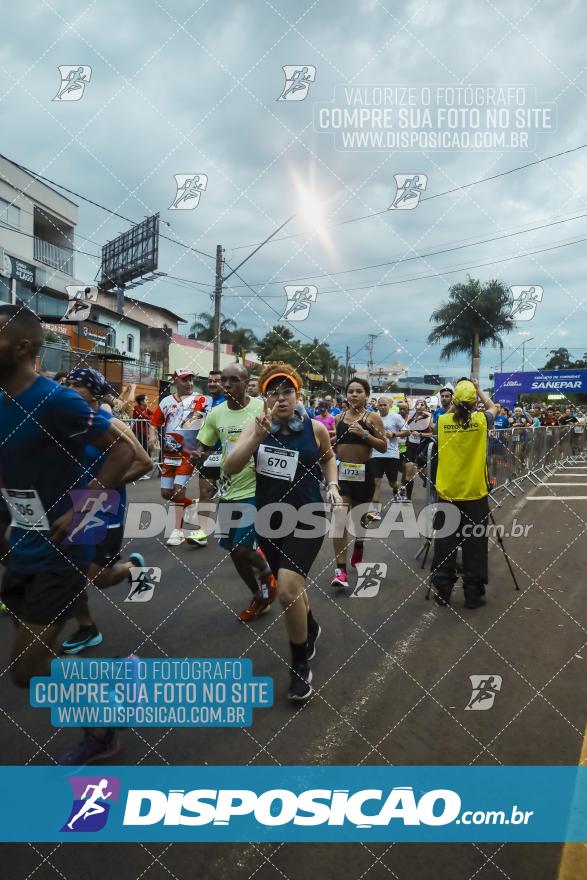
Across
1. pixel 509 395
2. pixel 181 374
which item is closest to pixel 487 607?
pixel 181 374

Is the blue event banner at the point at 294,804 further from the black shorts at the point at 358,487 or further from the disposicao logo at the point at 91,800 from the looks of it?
the black shorts at the point at 358,487

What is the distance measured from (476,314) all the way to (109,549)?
14924 mm

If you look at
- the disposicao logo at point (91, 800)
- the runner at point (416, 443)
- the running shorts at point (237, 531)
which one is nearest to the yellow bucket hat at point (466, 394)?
the running shorts at point (237, 531)

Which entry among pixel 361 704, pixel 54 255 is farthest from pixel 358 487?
pixel 54 255

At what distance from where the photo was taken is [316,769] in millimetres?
2773

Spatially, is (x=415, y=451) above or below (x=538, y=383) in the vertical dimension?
below

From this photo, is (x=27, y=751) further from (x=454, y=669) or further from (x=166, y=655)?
(x=454, y=669)

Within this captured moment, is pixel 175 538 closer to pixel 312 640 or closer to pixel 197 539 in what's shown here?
pixel 197 539

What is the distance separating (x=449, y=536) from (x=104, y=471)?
3.62 meters

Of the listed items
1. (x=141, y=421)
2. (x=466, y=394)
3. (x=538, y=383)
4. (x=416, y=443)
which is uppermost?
(x=538, y=383)

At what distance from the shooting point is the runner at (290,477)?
11.3 ft

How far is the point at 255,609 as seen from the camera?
15.6ft

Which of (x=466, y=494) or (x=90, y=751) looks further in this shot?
(x=466, y=494)

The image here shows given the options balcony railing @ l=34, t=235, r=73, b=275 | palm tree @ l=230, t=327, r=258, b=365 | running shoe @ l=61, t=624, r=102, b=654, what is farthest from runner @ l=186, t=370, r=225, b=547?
palm tree @ l=230, t=327, r=258, b=365
